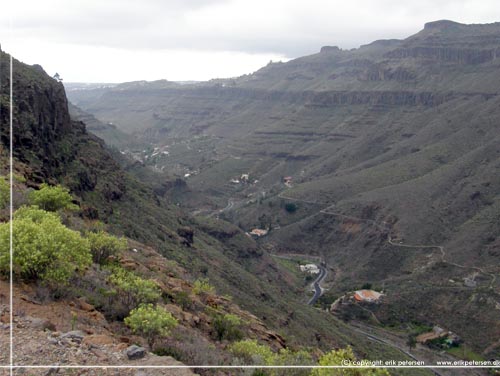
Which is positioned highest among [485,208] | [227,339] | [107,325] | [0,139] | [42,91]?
[42,91]

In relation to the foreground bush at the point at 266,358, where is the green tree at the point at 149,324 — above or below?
above

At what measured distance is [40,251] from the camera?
36.2 feet

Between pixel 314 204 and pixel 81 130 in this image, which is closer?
pixel 81 130

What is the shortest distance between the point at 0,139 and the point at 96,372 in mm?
20128

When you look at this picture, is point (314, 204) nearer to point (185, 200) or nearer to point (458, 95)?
point (185, 200)

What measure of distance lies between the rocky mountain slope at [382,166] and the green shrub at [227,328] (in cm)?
2844

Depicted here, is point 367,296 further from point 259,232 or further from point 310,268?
point 259,232

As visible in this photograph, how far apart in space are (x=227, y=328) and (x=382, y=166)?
73.5 m

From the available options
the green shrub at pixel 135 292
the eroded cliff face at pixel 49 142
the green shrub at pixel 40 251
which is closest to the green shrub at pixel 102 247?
the green shrub at pixel 135 292

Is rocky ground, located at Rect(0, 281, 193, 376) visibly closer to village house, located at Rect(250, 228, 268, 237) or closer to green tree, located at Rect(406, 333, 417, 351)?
green tree, located at Rect(406, 333, 417, 351)

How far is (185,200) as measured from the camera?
8688 cm

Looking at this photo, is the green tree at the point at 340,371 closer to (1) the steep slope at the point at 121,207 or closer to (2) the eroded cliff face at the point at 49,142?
(1) the steep slope at the point at 121,207

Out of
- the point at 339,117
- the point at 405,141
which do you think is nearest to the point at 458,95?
the point at 405,141

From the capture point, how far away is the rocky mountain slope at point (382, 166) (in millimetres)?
49312
